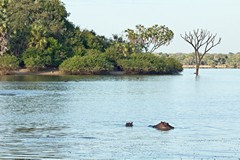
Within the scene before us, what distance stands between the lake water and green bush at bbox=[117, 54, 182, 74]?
5936 cm

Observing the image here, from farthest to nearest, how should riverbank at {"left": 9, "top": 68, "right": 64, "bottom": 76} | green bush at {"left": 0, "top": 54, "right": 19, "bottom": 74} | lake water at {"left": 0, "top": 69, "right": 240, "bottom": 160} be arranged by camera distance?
riverbank at {"left": 9, "top": 68, "right": 64, "bottom": 76}, green bush at {"left": 0, "top": 54, "right": 19, "bottom": 74}, lake water at {"left": 0, "top": 69, "right": 240, "bottom": 160}

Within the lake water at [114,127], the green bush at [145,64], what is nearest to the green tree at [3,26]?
the green bush at [145,64]

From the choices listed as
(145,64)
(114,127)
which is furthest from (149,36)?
(114,127)

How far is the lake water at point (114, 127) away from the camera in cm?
2864

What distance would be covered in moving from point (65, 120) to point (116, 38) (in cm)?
10510

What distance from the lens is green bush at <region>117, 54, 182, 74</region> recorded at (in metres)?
127

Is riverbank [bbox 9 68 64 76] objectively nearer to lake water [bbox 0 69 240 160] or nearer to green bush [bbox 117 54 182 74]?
green bush [bbox 117 54 182 74]

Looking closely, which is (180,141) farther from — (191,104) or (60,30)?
(60,30)

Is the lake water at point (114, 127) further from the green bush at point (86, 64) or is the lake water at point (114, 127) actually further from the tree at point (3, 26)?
the green bush at point (86, 64)

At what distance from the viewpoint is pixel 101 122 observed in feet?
136

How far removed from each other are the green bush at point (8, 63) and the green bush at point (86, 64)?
9351mm

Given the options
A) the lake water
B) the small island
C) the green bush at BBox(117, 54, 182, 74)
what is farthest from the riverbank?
the lake water

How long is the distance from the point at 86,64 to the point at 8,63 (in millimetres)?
15082

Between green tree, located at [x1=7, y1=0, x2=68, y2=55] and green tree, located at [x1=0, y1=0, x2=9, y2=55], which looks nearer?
green tree, located at [x1=0, y1=0, x2=9, y2=55]
